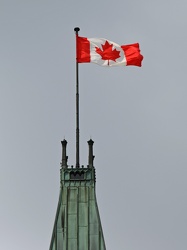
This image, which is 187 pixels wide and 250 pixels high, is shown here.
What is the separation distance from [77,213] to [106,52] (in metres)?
18.1

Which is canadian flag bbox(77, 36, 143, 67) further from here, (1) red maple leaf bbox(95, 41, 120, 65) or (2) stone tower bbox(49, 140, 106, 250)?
(2) stone tower bbox(49, 140, 106, 250)

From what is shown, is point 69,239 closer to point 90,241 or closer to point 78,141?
point 90,241

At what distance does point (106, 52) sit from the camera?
60094mm

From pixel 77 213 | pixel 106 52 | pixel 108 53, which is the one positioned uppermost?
pixel 106 52

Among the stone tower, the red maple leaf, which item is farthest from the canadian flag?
the stone tower

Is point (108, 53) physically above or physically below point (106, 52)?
below

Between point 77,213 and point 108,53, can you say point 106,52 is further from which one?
point 77,213

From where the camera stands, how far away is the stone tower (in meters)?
51.3

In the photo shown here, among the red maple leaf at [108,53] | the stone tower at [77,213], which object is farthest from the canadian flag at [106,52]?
the stone tower at [77,213]

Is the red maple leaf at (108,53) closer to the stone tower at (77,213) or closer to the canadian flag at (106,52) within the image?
the canadian flag at (106,52)

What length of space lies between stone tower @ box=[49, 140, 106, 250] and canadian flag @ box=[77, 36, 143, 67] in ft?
32.6

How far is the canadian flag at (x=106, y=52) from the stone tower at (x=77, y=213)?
9.92 m

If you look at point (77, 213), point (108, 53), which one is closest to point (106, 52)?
point (108, 53)

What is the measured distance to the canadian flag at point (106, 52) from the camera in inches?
2351
